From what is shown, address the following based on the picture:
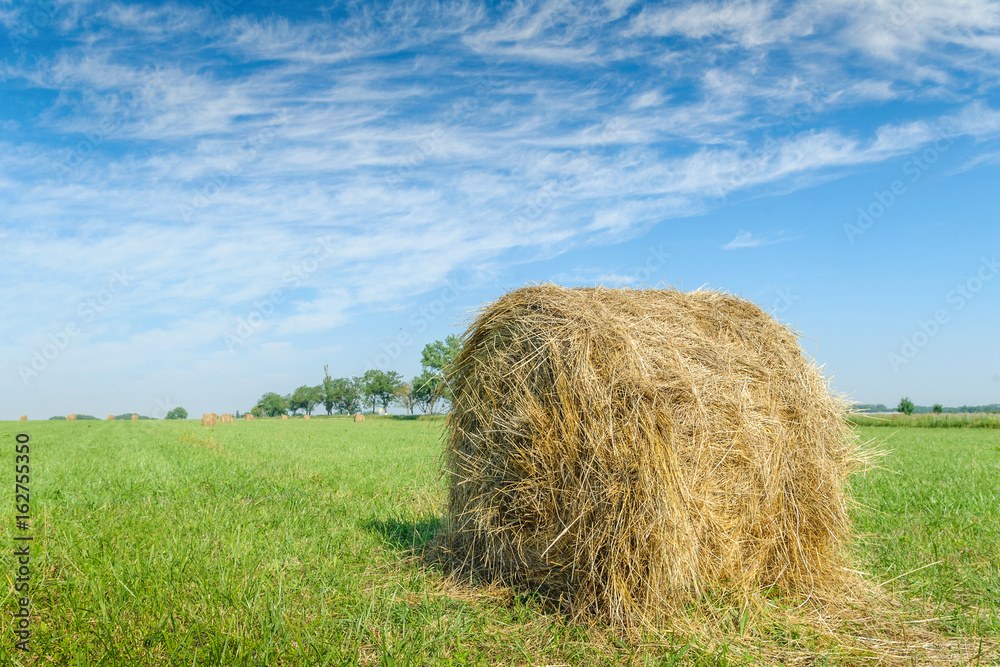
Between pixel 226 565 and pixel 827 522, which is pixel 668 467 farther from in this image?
pixel 226 565

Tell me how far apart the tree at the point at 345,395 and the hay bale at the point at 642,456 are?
119857mm

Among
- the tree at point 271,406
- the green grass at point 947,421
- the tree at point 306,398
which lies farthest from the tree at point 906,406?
the tree at point 271,406

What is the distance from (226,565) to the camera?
5.06 metres

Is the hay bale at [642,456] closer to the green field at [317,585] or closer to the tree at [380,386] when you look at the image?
the green field at [317,585]

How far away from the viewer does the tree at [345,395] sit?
123 metres

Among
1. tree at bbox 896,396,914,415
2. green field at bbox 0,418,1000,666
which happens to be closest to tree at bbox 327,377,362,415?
tree at bbox 896,396,914,415

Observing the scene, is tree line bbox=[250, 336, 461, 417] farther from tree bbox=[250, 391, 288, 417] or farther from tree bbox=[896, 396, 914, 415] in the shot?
tree bbox=[896, 396, 914, 415]

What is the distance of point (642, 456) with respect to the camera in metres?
4.26

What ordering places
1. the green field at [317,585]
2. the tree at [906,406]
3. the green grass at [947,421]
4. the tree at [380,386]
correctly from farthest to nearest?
the tree at [380,386] → the tree at [906,406] → the green grass at [947,421] → the green field at [317,585]

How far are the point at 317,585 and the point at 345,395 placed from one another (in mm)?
124942

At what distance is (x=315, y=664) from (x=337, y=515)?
4362 mm

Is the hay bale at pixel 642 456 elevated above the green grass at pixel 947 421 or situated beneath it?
elevated above

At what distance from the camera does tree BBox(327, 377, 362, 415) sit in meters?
123

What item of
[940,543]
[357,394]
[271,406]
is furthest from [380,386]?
[940,543]
